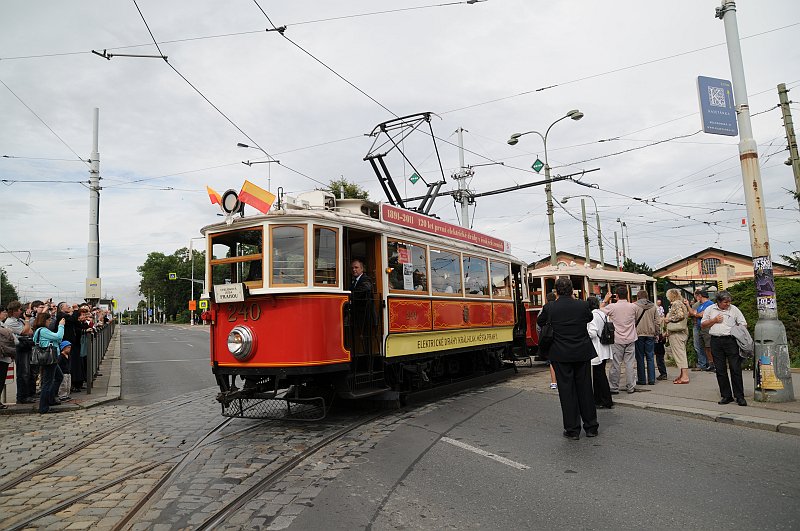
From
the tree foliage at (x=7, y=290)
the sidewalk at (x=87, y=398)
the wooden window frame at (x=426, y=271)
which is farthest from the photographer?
the tree foliage at (x=7, y=290)

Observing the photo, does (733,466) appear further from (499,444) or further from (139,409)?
(139,409)

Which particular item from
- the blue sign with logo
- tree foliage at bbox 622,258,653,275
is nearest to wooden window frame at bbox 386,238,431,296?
the blue sign with logo

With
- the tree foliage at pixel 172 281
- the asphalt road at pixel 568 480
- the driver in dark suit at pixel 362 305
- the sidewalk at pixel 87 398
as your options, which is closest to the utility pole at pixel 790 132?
the asphalt road at pixel 568 480

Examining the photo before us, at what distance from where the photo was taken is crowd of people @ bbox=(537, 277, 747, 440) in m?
6.68

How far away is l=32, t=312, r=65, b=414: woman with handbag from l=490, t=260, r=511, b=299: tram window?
841 cm

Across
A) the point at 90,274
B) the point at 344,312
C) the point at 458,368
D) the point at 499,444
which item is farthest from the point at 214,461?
the point at 90,274

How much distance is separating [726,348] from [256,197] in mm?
7110

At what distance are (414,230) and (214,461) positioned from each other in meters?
5.16

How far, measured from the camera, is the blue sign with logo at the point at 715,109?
8.95 m

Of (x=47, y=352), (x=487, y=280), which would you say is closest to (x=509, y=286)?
(x=487, y=280)

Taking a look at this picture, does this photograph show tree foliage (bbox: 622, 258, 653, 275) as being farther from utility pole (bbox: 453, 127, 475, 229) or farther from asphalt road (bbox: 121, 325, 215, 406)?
asphalt road (bbox: 121, 325, 215, 406)

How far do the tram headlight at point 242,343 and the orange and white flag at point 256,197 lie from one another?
1.66 m

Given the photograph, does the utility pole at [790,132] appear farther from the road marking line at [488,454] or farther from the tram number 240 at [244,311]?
the tram number 240 at [244,311]

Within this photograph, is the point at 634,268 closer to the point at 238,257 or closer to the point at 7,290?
the point at 238,257
